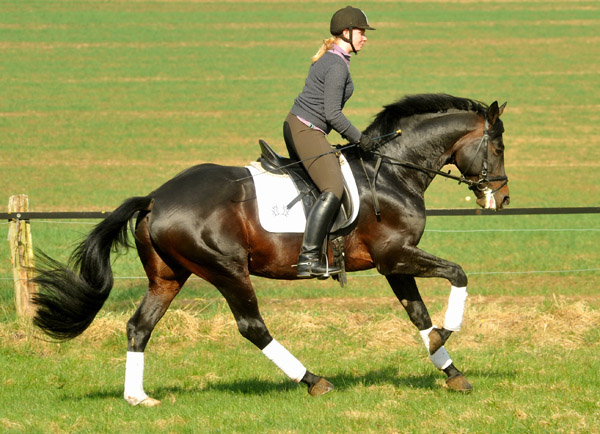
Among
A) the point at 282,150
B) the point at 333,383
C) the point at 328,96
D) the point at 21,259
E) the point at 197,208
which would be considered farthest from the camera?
the point at 282,150

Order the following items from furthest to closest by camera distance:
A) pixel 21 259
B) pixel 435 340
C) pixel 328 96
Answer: pixel 21 259 < pixel 435 340 < pixel 328 96

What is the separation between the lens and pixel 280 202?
Result: 23.1 feet

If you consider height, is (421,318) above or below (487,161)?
below

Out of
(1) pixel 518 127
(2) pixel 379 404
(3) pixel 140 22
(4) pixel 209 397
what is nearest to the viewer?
(2) pixel 379 404

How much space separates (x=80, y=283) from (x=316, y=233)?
6.42 ft

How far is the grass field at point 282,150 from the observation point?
7.01 metres

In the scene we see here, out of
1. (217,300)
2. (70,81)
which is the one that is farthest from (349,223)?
(70,81)

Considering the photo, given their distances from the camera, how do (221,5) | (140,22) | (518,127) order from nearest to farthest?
(518,127) < (140,22) < (221,5)

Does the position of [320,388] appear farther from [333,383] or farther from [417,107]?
[417,107]

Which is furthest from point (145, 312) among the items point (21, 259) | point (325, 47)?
point (21, 259)

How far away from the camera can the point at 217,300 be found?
475 inches

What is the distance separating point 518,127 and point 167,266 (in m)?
26.1

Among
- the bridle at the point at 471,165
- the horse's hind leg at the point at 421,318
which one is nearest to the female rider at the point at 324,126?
the bridle at the point at 471,165

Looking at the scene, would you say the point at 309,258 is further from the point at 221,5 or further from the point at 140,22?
the point at 221,5
